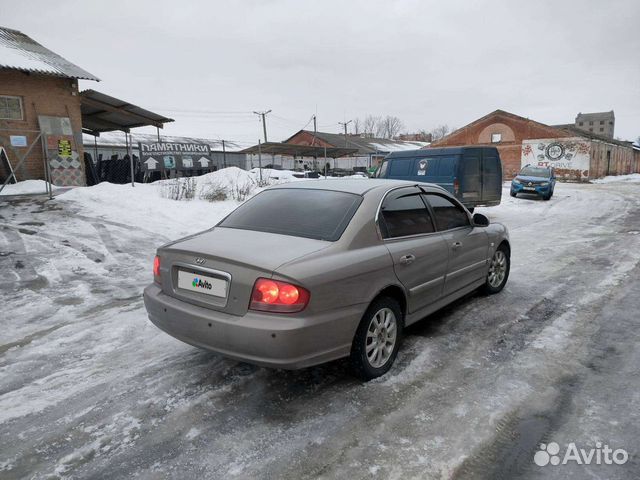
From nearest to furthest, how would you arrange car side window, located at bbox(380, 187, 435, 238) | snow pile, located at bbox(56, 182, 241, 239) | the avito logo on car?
1. the avito logo on car
2. car side window, located at bbox(380, 187, 435, 238)
3. snow pile, located at bbox(56, 182, 241, 239)

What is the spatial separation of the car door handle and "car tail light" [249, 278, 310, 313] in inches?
42.4

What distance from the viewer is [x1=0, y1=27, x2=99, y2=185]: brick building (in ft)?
46.4

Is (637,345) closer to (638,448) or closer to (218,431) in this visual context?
(638,448)

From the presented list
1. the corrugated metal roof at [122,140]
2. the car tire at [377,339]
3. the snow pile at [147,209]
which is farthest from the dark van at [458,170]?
the corrugated metal roof at [122,140]

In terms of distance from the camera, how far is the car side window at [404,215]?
3.69 meters

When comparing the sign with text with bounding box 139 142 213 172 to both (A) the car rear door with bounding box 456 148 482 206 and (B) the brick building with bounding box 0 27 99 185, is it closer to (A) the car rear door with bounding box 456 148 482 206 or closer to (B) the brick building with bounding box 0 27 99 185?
(B) the brick building with bounding box 0 27 99 185

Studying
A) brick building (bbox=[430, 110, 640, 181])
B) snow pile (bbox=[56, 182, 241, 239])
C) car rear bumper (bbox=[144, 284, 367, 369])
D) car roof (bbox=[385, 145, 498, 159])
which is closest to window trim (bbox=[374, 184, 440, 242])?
car rear bumper (bbox=[144, 284, 367, 369])

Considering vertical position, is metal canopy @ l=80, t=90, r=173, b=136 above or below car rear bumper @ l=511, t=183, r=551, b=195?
above

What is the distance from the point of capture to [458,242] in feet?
14.5

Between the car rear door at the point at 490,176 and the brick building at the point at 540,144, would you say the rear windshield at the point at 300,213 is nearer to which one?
the car rear door at the point at 490,176

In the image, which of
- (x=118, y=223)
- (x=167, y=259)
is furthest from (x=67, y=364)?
(x=118, y=223)

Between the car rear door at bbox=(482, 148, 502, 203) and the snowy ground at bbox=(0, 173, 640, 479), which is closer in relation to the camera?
the snowy ground at bbox=(0, 173, 640, 479)

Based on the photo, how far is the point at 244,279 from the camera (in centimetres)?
289

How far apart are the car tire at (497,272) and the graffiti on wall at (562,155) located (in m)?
32.1
